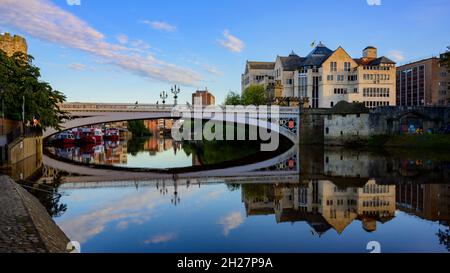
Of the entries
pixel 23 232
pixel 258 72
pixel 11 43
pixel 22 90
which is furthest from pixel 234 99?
pixel 23 232

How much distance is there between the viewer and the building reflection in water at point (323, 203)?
15008 mm

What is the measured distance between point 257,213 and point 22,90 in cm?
2619

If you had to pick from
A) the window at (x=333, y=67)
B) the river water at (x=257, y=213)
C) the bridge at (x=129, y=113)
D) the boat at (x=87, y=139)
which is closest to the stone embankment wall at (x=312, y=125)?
the bridge at (x=129, y=113)

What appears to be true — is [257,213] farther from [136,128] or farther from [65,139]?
[136,128]

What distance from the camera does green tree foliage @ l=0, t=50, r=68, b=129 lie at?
31.9 meters

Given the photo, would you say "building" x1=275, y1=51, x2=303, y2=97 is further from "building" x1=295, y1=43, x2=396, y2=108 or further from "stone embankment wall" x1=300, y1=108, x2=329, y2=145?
"stone embankment wall" x1=300, y1=108, x2=329, y2=145

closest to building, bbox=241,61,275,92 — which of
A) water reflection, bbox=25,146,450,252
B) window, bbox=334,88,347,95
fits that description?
window, bbox=334,88,347,95

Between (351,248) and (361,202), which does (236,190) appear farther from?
(351,248)

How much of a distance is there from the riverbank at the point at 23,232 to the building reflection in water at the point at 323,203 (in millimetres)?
7441

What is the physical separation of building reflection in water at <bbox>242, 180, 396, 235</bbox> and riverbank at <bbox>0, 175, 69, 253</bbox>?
7441mm

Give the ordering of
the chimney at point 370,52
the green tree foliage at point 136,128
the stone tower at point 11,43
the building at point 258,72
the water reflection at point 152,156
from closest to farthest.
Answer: the water reflection at point 152,156
the stone tower at point 11,43
the chimney at point 370,52
the building at point 258,72
the green tree foliage at point 136,128

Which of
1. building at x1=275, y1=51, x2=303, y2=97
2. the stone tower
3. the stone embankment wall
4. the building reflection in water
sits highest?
the stone tower

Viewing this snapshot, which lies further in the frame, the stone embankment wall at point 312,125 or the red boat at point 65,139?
the red boat at point 65,139

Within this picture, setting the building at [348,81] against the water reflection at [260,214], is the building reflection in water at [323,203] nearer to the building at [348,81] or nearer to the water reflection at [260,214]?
the water reflection at [260,214]
